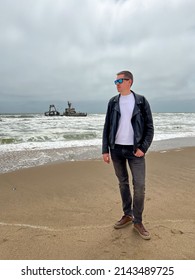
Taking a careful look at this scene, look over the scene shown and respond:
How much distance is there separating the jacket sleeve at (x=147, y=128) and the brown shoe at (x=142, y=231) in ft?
3.14

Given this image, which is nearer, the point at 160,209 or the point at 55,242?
the point at 55,242

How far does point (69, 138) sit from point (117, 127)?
12.1 metres

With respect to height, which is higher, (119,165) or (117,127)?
(117,127)

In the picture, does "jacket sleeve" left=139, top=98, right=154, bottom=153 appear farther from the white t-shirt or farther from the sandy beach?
the sandy beach

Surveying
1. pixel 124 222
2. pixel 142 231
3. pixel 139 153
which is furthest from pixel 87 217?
pixel 139 153

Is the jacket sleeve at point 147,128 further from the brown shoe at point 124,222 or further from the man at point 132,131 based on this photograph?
the brown shoe at point 124,222

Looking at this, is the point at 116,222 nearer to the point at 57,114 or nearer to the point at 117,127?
the point at 117,127

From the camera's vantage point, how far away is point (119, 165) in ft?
9.68

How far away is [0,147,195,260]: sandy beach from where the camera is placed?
2.54 m

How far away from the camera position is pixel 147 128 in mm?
2736

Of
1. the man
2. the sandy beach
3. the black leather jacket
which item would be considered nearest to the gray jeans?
the man

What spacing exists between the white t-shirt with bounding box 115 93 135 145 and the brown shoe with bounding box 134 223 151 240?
3.44 feet

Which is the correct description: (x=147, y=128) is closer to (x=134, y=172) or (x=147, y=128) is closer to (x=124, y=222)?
(x=134, y=172)
